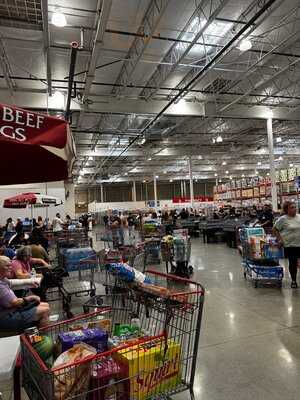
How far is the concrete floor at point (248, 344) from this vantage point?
114 inches

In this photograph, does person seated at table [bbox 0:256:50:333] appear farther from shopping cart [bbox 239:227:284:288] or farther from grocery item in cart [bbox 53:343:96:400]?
shopping cart [bbox 239:227:284:288]

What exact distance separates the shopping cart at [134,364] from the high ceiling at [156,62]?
5027 mm

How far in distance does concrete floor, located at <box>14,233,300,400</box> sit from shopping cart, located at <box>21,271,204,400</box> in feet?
2.49

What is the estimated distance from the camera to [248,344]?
380 cm

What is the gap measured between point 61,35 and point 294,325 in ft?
24.2

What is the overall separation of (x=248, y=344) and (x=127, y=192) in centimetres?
4188

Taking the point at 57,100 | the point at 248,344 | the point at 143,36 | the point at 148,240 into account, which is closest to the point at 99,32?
the point at 143,36

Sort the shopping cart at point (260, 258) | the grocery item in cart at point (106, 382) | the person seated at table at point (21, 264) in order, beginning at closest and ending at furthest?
the grocery item in cart at point (106, 382), the person seated at table at point (21, 264), the shopping cart at point (260, 258)

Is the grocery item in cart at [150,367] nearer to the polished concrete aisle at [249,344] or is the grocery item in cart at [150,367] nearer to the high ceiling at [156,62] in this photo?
the polished concrete aisle at [249,344]

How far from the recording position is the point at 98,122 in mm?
14898

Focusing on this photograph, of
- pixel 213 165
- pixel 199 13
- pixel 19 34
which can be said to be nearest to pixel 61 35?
pixel 19 34

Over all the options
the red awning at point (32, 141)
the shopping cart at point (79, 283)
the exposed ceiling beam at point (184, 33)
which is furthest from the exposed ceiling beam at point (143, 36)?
the red awning at point (32, 141)

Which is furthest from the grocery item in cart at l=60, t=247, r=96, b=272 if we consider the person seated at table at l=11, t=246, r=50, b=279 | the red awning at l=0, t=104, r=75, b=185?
the red awning at l=0, t=104, r=75, b=185

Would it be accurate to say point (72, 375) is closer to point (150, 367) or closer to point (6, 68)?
point (150, 367)
